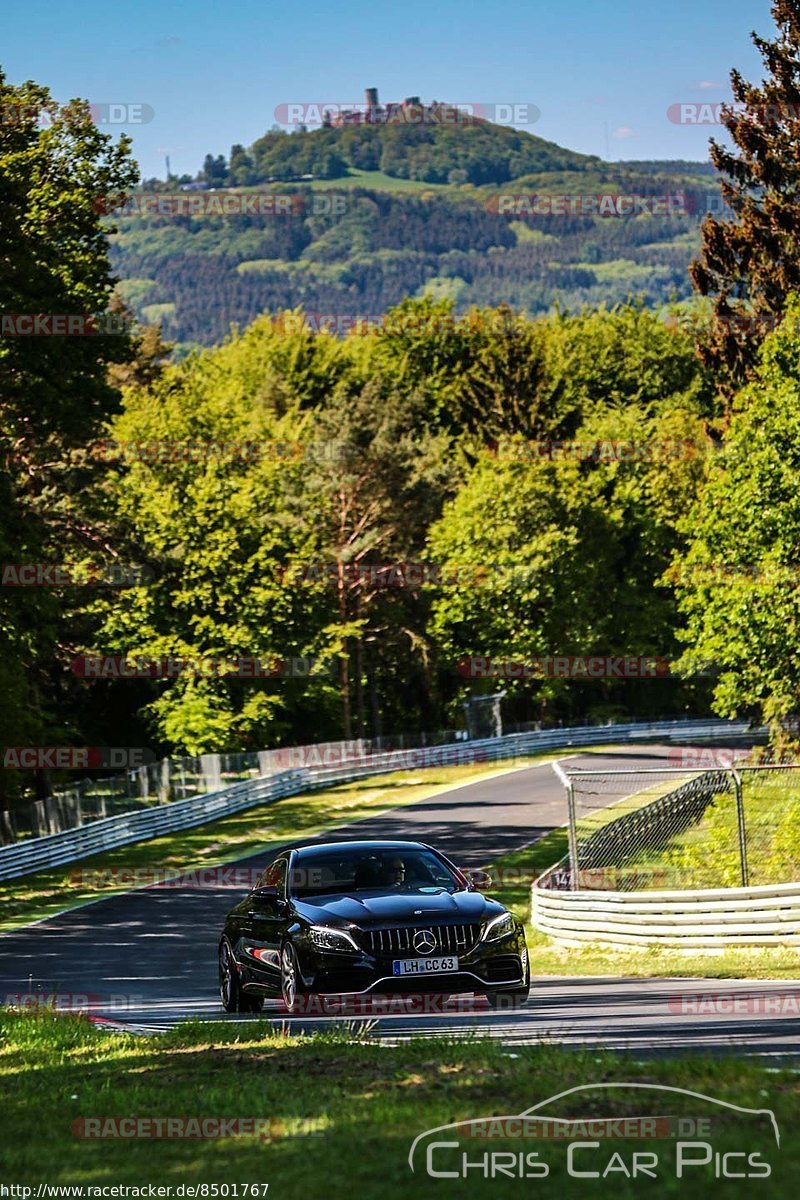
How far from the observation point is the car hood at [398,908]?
42.0 ft

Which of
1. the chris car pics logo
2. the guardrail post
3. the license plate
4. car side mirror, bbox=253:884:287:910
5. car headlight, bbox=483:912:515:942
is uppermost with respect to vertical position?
the chris car pics logo

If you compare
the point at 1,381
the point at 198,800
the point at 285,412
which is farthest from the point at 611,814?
the point at 285,412

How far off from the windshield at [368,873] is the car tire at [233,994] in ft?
4.07

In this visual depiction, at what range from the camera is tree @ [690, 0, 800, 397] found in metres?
49.1

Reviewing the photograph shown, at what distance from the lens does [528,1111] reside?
23.9 feet

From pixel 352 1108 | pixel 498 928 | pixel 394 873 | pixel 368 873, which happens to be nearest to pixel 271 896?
pixel 368 873

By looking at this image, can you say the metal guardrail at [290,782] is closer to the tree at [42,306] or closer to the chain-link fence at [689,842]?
the tree at [42,306]

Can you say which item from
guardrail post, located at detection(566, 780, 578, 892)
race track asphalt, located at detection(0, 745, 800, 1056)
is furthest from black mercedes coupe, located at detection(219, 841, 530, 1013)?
guardrail post, located at detection(566, 780, 578, 892)

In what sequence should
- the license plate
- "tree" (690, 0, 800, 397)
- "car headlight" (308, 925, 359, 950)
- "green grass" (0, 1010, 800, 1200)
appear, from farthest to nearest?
"tree" (690, 0, 800, 397)
"car headlight" (308, 925, 359, 950)
the license plate
"green grass" (0, 1010, 800, 1200)

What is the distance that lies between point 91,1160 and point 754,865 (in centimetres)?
1916

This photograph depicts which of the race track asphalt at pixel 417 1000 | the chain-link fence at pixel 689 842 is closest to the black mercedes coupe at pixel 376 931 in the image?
the race track asphalt at pixel 417 1000

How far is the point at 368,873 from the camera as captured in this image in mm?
13820

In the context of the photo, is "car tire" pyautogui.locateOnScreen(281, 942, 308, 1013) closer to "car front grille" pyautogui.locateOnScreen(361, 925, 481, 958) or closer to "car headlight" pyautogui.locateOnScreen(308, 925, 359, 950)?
"car headlight" pyautogui.locateOnScreen(308, 925, 359, 950)

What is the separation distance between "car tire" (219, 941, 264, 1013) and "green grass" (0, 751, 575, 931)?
1555 centimetres
